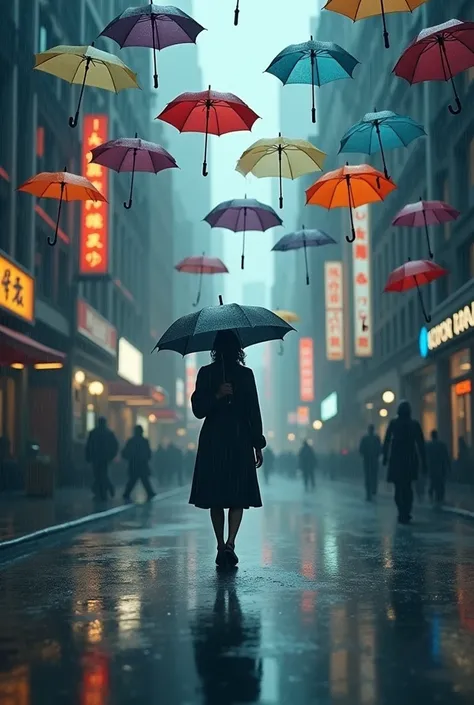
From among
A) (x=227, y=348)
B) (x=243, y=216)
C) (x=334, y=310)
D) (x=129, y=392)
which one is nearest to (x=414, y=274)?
(x=243, y=216)

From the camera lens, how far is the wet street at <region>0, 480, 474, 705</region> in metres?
5.04

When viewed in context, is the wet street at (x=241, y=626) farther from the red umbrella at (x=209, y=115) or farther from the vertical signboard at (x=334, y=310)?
the vertical signboard at (x=334, y=310)

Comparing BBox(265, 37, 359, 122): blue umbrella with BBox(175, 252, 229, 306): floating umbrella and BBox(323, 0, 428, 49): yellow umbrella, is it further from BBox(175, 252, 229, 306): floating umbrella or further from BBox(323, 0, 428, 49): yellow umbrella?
BBox(175, 252, 229, 306): floating umbrella

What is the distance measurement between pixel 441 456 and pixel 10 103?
14036 millimetres

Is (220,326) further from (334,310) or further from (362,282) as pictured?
(334,310)

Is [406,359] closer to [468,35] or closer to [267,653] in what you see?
[468,35]

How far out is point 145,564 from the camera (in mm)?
10844

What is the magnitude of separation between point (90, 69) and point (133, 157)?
171cm

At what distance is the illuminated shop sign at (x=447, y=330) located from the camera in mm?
28181

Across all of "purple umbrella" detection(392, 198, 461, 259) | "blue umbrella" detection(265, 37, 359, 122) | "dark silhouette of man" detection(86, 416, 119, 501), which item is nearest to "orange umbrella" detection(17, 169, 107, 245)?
→ "blue umbrella" detection(265, 37, 359, 122)

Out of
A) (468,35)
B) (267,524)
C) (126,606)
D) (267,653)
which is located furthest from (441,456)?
(267,653)

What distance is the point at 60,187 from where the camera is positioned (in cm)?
1678

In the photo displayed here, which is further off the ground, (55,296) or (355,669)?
(55,296)

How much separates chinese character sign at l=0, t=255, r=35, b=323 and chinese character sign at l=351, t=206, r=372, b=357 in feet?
88.4
